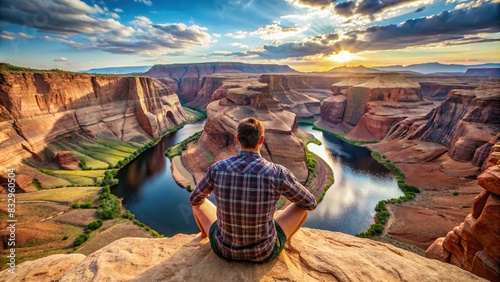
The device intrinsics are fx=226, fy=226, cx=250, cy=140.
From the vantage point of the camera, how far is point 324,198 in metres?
24.9

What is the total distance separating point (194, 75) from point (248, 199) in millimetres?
137687

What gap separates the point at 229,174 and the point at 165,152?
39.9 metres

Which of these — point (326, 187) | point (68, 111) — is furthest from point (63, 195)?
point (326, 187)

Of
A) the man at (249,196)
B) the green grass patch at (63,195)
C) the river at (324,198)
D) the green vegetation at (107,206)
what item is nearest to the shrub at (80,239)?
the green vegetation at (107,206)

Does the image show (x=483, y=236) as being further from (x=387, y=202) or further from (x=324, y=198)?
(x=324, y=198)

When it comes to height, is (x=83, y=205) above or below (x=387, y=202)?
above

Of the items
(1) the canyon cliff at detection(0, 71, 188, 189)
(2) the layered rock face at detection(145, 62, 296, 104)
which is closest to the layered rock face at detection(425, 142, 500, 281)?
(1) the canyon cliff at detection(0, 71, 188, 189)

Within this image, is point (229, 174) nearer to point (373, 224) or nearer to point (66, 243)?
point (66, 243)

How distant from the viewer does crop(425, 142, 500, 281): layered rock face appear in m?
7.04

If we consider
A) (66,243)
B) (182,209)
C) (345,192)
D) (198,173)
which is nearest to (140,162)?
(198,173)

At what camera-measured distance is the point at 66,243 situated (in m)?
15.8

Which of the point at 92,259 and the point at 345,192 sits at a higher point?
the point at 92,259

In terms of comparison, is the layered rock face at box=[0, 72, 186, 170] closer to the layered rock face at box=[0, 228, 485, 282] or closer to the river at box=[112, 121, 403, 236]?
the river at box=[112, 121, 403, 236]

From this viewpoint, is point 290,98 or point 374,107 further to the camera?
point 290,98
